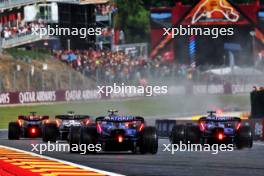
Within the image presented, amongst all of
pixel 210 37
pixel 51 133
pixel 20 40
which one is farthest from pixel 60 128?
pixel 210 37

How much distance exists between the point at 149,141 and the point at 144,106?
1507 inches

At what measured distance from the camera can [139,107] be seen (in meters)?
60.3

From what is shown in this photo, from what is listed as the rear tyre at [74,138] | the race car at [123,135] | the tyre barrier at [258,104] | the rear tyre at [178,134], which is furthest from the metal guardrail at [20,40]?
the race car at [123,135]

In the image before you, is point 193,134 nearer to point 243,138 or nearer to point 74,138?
point 243,138

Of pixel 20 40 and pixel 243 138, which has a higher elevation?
pixel 20 40

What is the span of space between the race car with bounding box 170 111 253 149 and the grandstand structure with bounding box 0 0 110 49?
835 inches

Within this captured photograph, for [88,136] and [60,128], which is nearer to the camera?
[88,136]

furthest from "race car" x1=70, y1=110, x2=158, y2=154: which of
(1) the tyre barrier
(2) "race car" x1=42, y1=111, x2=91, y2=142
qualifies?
(1) the tyre barrier

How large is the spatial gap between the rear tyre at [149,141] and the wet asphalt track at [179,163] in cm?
31

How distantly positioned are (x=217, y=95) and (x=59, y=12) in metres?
23.9

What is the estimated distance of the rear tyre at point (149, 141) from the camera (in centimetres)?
2283

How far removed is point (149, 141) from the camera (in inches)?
902

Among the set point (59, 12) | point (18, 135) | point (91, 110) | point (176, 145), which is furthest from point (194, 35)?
point (176, 145)

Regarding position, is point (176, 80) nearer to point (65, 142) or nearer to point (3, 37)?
point (3, 37)
